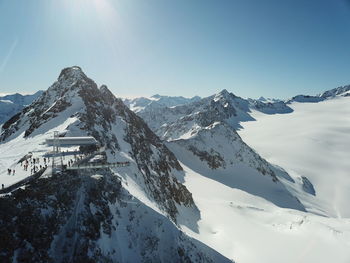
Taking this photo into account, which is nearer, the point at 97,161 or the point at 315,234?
the point at 97,161

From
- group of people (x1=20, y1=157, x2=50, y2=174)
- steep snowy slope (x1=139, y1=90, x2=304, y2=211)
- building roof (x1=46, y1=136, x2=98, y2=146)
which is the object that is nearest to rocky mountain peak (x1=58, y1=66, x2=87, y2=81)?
building roof (x1=46, y1=136, x2=98, y2=146)

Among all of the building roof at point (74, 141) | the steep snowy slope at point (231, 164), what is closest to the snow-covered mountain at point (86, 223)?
the building roof at point (74, 141)

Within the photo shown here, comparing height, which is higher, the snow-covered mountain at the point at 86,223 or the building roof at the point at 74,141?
the building roof at the point at 74,141

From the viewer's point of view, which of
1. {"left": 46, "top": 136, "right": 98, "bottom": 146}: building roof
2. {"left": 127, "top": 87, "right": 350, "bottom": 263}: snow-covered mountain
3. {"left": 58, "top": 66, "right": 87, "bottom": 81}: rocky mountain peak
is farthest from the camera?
{"left": 58, "top": 66, "right": 87, "bottom": 81}: rocky mountain peak

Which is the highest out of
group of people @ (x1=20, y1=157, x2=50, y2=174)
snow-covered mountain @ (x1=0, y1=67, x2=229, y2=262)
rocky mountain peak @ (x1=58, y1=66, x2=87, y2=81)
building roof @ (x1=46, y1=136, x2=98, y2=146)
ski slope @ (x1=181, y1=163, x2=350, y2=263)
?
rocky mountain peak @ (x1=58, y1=66, x2=87, y2=81)

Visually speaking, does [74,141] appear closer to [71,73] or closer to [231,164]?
[71,73]

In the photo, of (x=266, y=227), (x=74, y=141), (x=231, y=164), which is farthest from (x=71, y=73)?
(x=266, y=227)

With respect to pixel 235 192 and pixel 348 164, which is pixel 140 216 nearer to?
pixel 235 192

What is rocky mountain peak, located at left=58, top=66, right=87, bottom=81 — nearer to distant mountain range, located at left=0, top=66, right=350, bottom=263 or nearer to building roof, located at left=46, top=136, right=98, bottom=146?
distant mountain range, located at left=0, top=66, right=350, bottom=263

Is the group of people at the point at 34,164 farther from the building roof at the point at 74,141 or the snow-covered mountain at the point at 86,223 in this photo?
A: the building roof at the point at 74,141

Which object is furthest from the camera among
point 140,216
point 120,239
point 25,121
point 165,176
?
point 25,121

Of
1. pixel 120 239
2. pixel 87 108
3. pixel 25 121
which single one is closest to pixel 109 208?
pixel 120 239
